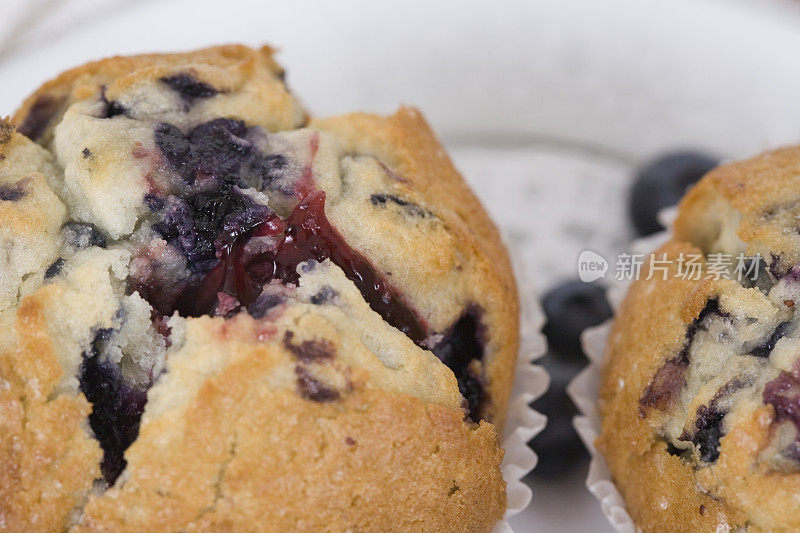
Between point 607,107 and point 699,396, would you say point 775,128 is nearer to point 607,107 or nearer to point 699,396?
point 607,107

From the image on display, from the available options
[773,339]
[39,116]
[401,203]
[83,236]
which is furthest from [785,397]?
[39,116]

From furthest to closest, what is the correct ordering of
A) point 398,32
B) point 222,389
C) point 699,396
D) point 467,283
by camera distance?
point 398,32 < point 467,283 < point 699,396 < point 222,389

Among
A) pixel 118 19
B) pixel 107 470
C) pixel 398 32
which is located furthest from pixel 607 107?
pixel 107 470

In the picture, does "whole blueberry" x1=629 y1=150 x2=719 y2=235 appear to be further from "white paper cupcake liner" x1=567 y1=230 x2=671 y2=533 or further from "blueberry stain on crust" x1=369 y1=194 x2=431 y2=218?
"blueberry stain on crust" x1=369 y1=194 x2=431 y2=218

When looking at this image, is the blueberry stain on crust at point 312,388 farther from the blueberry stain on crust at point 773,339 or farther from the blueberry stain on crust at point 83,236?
the blueberry stain on crust at point 773,339

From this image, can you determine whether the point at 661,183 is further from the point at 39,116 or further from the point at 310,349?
the point at 39,116

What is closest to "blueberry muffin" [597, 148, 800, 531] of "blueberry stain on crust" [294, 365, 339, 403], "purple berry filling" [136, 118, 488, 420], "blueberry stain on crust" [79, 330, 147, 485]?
"purple berry filling" [136, 118, 488, 420]
